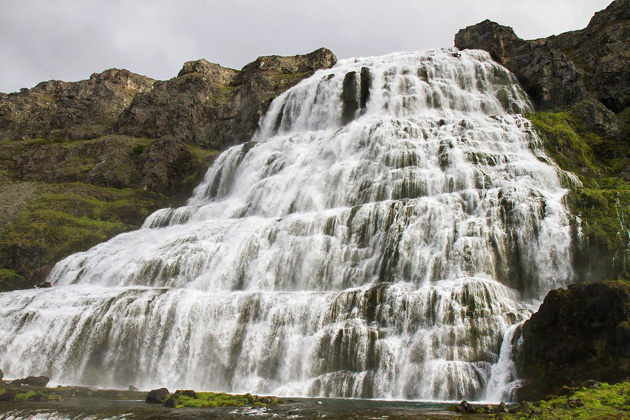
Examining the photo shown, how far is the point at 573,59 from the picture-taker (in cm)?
5178

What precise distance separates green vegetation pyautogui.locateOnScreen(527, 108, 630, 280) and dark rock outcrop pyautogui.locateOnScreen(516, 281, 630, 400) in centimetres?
667

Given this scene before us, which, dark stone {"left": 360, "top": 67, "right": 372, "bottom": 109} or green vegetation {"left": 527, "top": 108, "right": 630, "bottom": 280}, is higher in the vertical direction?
dark stone {"left": 360, "top": 67, "right": 372, "bottom": 109}

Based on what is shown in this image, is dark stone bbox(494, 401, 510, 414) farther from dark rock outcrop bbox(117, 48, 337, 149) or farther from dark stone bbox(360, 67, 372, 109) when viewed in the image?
dark rock outcrop bbox(117, 48, 337, 149)

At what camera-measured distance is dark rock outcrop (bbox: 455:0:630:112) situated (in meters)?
44.3

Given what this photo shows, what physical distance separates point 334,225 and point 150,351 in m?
12.1

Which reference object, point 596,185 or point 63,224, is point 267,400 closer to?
point 596,185

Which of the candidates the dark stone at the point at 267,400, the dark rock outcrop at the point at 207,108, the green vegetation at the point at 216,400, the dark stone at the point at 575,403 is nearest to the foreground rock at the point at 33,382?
the green vegetation at the point at 216,400

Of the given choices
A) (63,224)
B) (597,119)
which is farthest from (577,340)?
(63,224)

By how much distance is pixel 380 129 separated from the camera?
36.8m

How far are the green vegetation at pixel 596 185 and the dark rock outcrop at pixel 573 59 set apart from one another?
516 cm

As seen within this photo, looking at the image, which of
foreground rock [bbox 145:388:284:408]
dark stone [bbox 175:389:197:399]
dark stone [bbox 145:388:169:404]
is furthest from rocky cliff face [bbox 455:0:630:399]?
dark stone [bbox 145:388:169:404]

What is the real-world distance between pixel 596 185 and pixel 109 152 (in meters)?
53.8

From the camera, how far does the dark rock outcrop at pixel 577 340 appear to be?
49.6 ft

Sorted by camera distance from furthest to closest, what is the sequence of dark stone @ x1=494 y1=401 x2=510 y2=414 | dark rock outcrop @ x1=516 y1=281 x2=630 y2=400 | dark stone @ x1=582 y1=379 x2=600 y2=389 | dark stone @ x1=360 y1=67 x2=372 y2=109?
dark stone @ x1=360 y1=67 x2=372 y2=109, dark rock outcrop @ x1=516 y1=281 x2=630 y2=400, dark stone @ x1=582 y1=379 x2=600 y2=389, dark stone @ x1=494 y1=401 x2=510 y2=414
